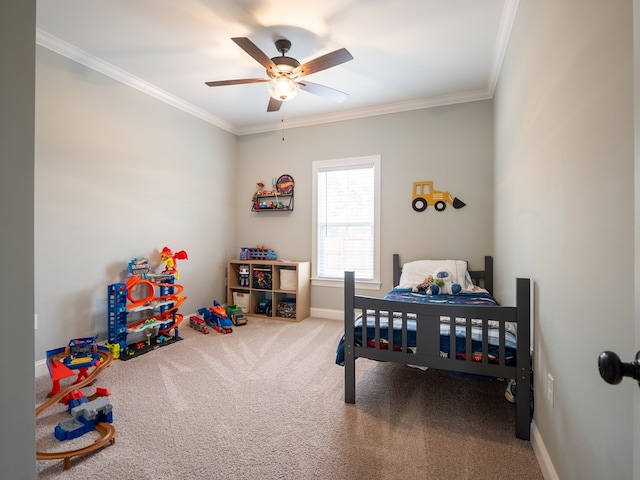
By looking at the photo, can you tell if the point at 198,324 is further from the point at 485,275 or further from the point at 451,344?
the point at 485,275

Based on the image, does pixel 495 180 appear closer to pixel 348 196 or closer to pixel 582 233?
pixel 348 196

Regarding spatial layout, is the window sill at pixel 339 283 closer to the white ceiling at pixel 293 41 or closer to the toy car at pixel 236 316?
the toy car at pixel 236 316

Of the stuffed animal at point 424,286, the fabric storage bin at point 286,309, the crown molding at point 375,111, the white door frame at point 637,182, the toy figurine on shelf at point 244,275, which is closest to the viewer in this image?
the white door frame at point 637,182

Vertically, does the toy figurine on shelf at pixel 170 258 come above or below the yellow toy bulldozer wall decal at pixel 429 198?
below

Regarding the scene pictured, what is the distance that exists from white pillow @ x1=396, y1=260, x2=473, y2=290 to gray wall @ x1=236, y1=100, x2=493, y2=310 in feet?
0.74

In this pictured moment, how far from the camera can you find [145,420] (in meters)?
1.87

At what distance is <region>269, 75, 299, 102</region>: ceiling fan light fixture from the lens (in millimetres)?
2559

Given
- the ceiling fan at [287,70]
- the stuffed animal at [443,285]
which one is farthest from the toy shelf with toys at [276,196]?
the stuffed animal at [443,285]

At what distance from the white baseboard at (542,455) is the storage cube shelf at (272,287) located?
2.73 meters

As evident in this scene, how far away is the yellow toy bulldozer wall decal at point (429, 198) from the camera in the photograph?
358 centimetres

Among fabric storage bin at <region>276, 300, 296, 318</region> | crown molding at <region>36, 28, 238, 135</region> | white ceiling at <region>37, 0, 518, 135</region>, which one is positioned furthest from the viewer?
fabric storage bin at <region>276, 300, 296, 318</region>

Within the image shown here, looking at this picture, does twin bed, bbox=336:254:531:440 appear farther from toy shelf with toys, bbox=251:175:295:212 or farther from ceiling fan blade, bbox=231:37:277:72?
toy shelf with toys, bbox=251:175:295:212

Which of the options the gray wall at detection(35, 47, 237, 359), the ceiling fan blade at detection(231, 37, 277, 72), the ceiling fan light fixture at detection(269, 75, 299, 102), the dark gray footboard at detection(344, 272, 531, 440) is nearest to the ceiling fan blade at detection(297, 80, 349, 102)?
the ceiling fan light fixture at detection(269, 75, 299, 102)

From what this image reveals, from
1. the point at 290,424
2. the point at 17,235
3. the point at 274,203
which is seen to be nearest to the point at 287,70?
the point at 274,203
